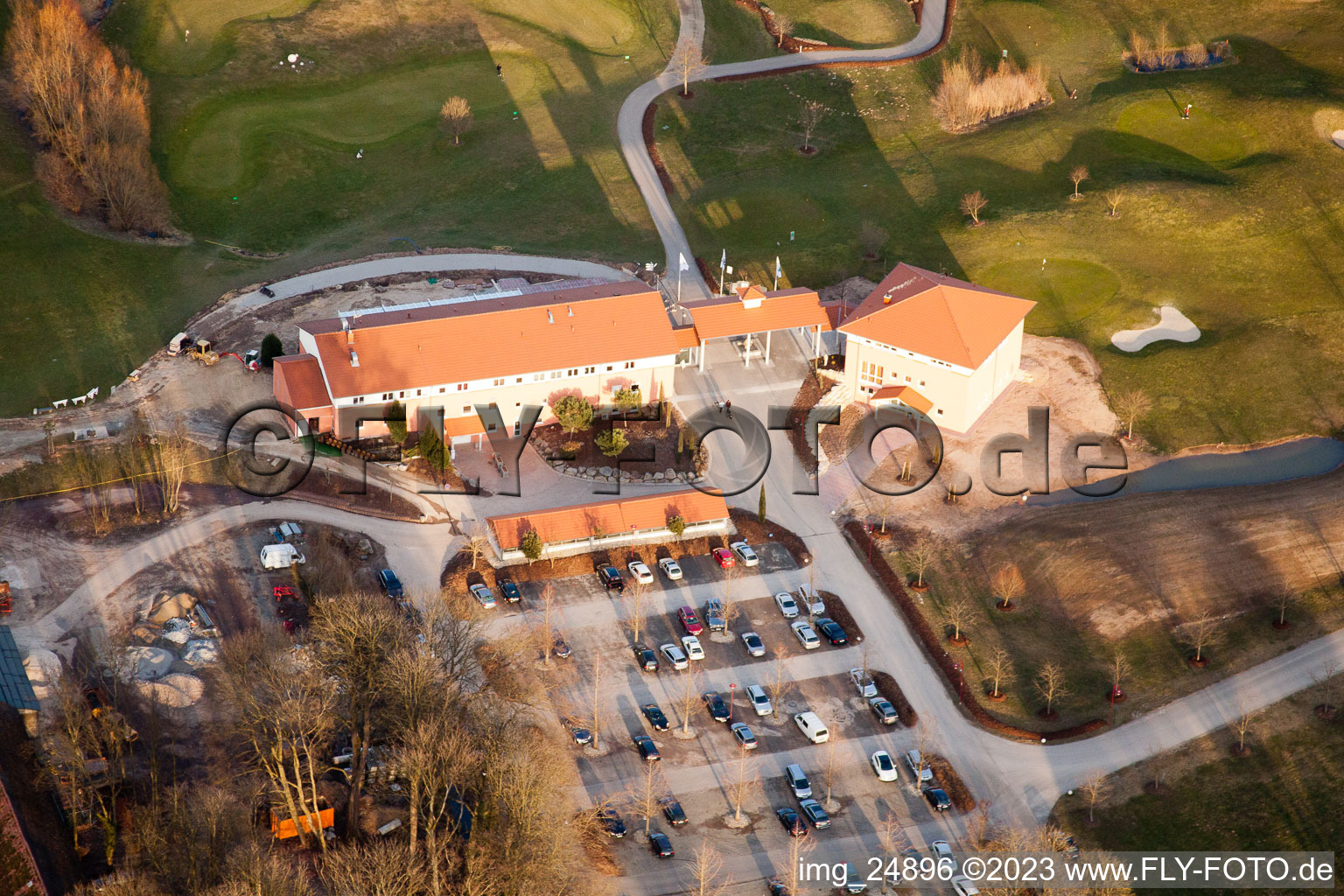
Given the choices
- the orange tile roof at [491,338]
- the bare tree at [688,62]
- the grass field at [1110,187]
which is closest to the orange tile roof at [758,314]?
the orange tile roof at [491,338]

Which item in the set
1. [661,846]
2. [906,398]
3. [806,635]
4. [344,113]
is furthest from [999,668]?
[344,113]

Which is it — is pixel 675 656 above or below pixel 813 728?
above

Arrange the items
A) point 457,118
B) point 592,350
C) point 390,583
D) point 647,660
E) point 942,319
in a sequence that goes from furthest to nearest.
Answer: point 457,118
point 942,319
point 592,350
point 390,583
point 647,660

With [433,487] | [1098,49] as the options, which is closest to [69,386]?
[433,487]

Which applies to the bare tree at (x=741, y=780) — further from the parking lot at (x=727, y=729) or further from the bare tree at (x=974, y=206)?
the bare tree at (x=974, y=206)

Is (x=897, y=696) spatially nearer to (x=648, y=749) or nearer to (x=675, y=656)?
(x=675, y=656)

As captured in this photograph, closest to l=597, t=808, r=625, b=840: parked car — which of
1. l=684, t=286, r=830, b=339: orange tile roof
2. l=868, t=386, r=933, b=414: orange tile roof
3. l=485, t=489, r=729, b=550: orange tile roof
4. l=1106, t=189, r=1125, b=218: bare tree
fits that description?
l=485, t=489, r=729, b=550: orange tile roof
